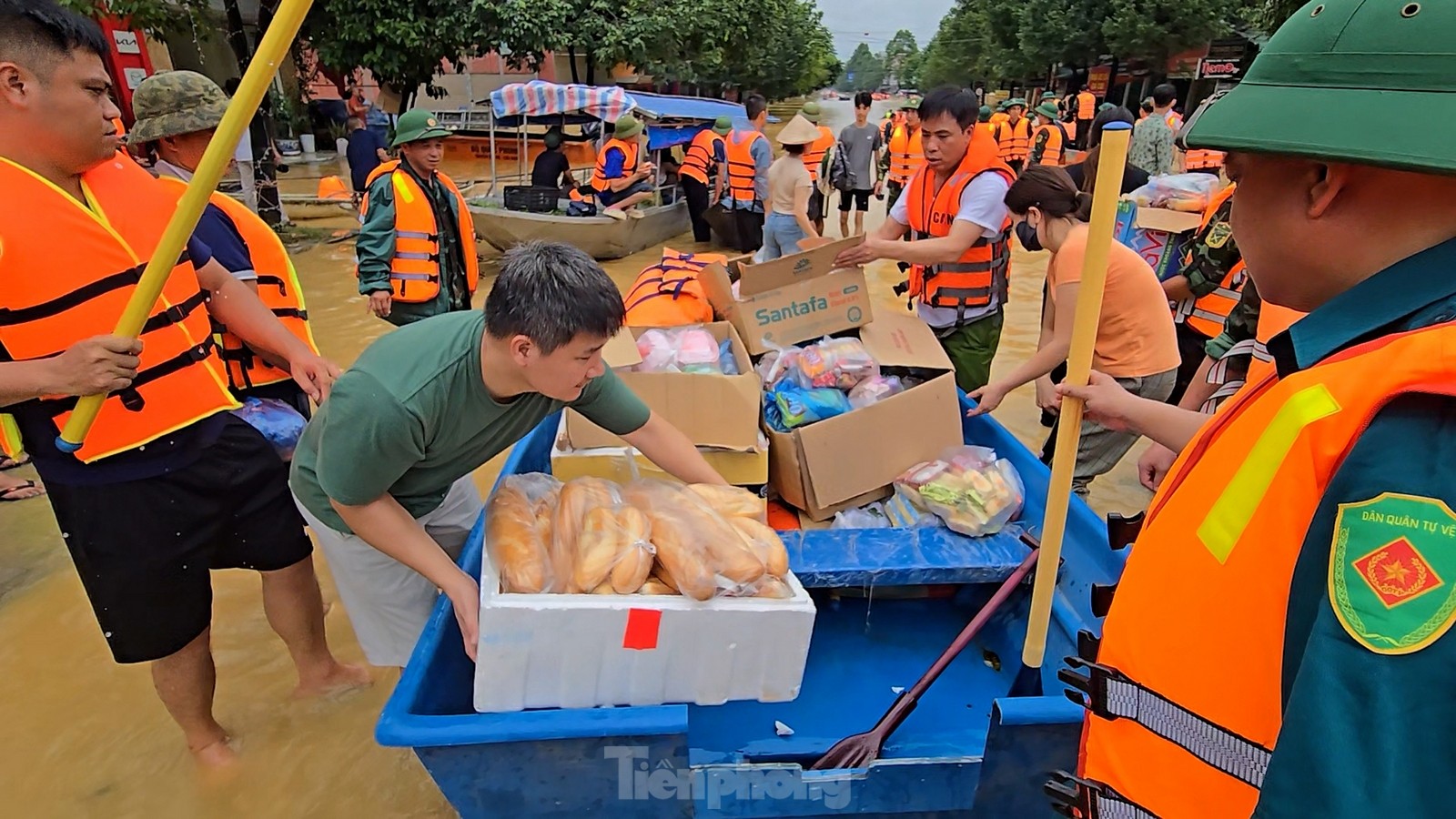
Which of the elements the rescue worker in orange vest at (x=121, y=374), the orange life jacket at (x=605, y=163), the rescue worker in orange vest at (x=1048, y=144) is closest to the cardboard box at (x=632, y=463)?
the rescue worker in orange vest at (x=121, y=374)

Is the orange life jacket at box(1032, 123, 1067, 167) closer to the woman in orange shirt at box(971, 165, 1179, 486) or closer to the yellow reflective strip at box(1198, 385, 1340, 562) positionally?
the woman in orange shirt at box(971, 165, 1179, 486)

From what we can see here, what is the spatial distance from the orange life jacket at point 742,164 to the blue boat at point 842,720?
6.32 metres

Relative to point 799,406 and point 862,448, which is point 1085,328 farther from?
point 799,406

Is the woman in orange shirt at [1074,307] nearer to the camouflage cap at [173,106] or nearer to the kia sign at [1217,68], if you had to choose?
the camouflage cap at [173,106]

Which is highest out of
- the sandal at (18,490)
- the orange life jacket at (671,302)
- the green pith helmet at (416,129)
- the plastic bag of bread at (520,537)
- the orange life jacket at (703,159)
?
the green pith helmet at (416,129)

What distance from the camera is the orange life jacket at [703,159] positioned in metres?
9.73

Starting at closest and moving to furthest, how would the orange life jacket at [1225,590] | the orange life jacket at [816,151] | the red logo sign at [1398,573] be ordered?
the red logo sign at [1398,573]
the orange life jacket at [1225,590]
the orange life jacket at [816,151]

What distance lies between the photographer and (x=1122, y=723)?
998 mm

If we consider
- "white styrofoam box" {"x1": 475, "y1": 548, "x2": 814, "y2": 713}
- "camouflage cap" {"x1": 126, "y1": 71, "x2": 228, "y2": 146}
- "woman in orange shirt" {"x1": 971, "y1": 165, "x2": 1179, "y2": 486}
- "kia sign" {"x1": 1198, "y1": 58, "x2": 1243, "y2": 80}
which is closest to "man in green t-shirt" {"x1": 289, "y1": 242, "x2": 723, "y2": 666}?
"white styrofoam box" {"x1": 475, "y1": 548, "x2": 814, "y2": 713}

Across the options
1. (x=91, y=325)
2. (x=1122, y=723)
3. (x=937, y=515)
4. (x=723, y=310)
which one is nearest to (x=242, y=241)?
(x=91, y=325)

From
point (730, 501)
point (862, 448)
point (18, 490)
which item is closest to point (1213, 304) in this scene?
point (862, 448)

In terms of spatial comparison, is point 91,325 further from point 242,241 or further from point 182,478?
point 242,241

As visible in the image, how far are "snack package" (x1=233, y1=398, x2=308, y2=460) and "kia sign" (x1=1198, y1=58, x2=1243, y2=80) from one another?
2782 cm

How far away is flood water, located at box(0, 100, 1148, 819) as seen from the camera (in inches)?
95.7
